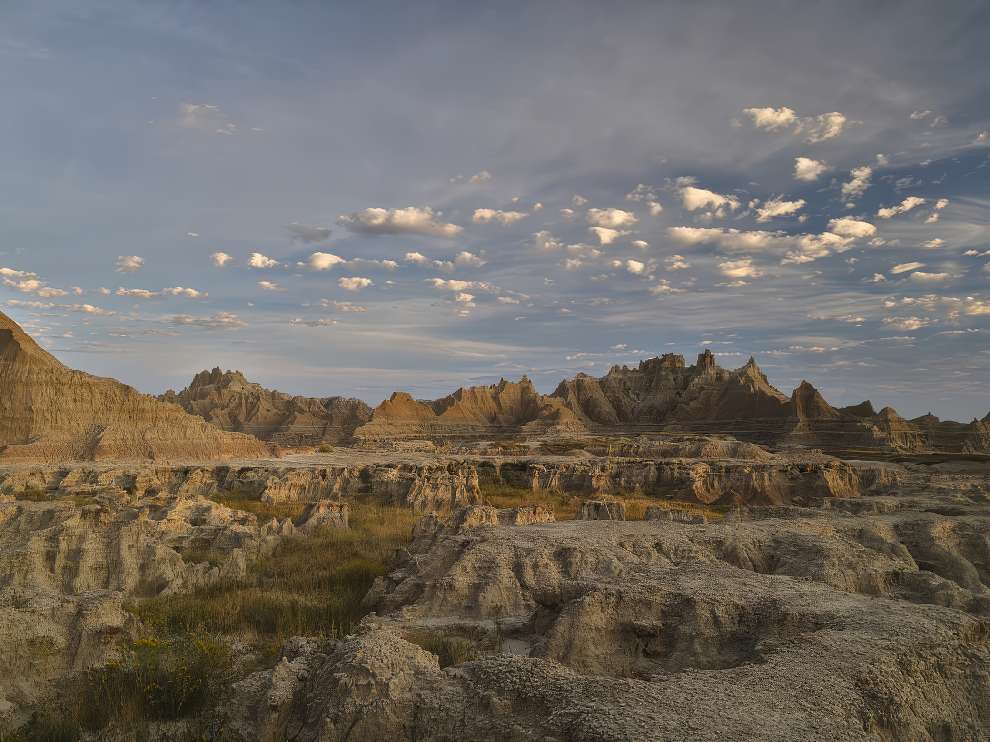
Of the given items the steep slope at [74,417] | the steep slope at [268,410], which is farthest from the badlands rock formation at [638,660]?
the steep slope at [268,410]

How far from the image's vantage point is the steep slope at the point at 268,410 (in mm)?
105500

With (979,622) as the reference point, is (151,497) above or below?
below

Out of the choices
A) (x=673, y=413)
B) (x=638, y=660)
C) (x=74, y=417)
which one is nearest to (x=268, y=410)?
(x=74, y=417)

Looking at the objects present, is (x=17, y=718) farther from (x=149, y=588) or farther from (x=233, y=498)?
(x=233, y=498)

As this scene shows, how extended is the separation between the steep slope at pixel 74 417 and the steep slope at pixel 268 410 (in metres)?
49.0

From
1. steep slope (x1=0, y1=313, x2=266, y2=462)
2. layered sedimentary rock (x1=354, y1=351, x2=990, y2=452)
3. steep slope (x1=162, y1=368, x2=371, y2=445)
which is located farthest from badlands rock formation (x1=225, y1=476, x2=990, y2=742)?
steep slope (x1=162, y1=368, x2=371, y2=445)

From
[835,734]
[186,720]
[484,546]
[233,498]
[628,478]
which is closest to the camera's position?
[835,734]

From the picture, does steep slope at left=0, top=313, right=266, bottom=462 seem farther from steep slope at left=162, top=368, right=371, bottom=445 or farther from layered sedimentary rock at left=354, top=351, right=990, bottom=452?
steep slope at left=162, top=368, right=371, bottom=445

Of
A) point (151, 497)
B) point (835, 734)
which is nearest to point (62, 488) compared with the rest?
point (151, 497)

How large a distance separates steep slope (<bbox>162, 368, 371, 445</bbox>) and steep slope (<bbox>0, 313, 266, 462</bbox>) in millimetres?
48986

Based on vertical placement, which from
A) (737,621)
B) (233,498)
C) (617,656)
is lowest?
(233,498)

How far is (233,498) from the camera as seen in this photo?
3384 centimetres

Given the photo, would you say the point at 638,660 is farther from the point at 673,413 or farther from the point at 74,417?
the point at 673,413

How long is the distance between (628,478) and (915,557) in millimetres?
27187
